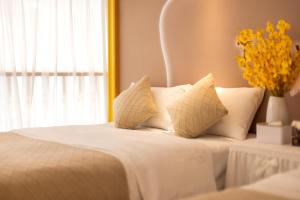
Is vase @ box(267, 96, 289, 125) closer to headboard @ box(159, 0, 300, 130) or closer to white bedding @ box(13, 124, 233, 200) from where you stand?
headboard @ box(159, 0, 300, 130)

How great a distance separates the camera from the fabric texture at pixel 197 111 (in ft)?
9.38

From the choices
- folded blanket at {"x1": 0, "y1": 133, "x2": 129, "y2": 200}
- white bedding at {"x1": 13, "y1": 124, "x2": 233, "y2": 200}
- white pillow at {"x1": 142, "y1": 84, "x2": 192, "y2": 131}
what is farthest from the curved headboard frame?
folded blanket at {"x1": 0, "y1": 133, "x2": 129, "y2": 200}

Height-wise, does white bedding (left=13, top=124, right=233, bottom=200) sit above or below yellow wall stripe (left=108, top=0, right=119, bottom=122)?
below

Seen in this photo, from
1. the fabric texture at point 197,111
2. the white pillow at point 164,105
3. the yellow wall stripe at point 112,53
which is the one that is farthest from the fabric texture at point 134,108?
the yellow wall stripe at point 112,53

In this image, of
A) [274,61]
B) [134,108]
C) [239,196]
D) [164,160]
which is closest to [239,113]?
[274,61]

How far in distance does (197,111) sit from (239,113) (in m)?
0.29

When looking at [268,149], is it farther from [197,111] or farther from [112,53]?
[112,53]

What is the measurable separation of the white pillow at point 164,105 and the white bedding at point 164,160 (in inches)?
20.4

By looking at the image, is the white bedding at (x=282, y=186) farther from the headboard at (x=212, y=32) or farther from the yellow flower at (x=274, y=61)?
the headboard at (x=212, y=32)

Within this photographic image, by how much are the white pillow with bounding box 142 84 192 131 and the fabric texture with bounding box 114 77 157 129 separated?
5cm

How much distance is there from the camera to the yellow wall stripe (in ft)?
15.4

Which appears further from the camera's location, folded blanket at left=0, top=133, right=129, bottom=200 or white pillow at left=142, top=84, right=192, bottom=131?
white pillow at left=142, top=84, right=192, bottom=131

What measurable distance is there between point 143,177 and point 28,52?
104 inches

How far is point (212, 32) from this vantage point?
11.1 ft
